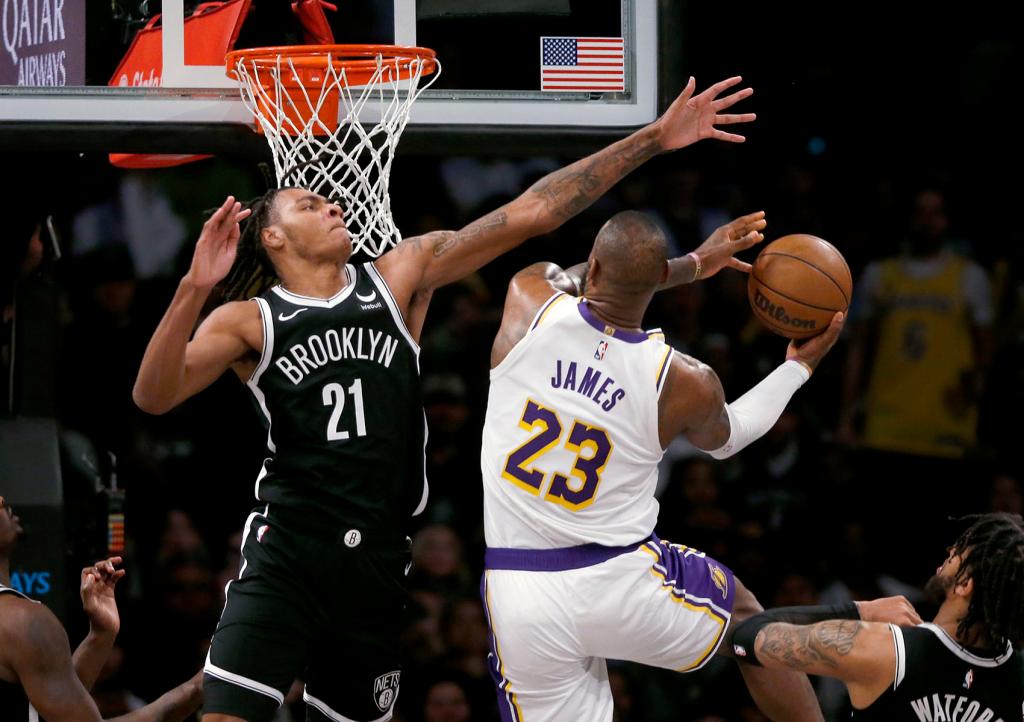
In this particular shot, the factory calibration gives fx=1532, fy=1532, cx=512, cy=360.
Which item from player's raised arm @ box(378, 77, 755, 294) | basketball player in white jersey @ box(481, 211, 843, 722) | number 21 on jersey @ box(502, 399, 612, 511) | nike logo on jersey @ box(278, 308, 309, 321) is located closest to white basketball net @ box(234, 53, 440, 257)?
player's raised arm @ box(378, 77, 755, 294)

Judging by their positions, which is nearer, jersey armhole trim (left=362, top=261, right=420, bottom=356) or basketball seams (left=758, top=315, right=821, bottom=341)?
jersey armhole trim (left=362, top=261, right=420, bottom=356)

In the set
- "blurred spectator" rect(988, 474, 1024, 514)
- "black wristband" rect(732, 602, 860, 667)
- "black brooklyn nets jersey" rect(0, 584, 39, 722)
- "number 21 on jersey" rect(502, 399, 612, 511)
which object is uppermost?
"number 21 on jersey" rect(502, 399, 612, 511)

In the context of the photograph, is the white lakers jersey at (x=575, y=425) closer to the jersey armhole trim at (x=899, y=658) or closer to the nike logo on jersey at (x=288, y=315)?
the nike logo on jersey at (x=288, y=315)

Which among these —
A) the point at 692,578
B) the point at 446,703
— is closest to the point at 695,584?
the point at 692,578

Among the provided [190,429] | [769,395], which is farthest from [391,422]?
[190,429]

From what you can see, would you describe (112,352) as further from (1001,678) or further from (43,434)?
(1001,678)

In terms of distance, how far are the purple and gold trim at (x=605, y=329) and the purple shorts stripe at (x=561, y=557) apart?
1.84ft

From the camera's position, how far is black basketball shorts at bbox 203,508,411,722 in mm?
4074

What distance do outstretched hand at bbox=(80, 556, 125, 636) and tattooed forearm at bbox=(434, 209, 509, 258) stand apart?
1.33 meters

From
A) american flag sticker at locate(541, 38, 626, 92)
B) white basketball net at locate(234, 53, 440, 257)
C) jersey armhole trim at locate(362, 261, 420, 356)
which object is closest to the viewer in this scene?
jersey armhole trim at locate(362, 261, 420, 356)

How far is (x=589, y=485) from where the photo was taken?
412cm

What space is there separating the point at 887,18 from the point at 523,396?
14.7ft

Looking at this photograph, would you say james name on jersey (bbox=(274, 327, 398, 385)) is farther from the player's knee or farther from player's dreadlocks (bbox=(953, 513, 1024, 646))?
player's dreadlocks (bbox=(953, 513, 1024, 646))

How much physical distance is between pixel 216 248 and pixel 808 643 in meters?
1.80
